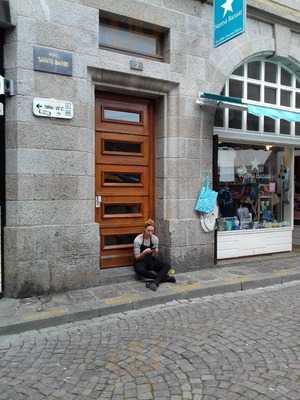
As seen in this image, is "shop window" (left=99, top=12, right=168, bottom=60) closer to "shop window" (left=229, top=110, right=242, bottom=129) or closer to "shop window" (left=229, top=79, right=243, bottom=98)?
"shop window" (left=229, top=79, right=243, bottom=98)

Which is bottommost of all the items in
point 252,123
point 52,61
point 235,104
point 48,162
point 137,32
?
point 48,162

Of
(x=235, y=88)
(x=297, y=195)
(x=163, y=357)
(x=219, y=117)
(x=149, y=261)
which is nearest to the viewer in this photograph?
(x=163, y=357)

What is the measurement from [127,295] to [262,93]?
5423 mm

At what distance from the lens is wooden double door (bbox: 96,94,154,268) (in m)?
7.23

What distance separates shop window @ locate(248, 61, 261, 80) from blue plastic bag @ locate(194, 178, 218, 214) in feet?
8.94

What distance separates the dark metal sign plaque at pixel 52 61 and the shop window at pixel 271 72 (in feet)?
15.7

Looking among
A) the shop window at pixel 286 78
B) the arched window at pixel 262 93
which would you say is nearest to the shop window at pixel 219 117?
the arched window at pixel 262 93

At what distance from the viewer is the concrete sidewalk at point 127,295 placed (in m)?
5.32

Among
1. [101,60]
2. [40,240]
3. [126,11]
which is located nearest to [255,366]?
[40,240]

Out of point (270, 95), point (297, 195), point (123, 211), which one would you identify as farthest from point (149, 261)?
point (297, 195)

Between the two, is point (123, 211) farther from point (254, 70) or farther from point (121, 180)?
point (254, 70)

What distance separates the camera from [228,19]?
7266 mm

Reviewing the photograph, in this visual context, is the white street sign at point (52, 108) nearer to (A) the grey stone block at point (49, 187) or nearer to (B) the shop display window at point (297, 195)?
(A) the grey stone block at point (49, 187)

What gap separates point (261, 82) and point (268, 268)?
3992 mm
